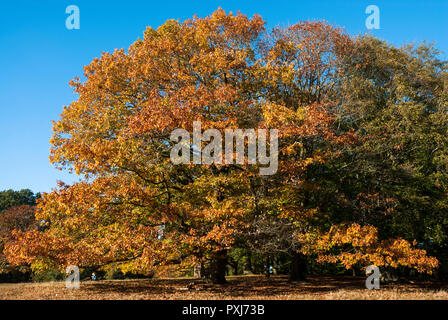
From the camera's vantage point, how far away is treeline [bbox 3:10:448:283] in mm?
13383

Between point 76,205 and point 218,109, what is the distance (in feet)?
22.8

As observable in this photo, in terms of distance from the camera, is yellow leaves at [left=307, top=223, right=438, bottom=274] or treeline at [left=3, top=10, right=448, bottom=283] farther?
yellow leaves at [left=307, top=223, right=438, bottom=274]

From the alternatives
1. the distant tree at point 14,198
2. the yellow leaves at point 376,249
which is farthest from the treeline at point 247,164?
the distant tree at point 14,198

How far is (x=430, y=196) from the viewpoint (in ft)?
70.9

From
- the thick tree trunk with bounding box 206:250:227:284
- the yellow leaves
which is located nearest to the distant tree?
the thick tree trunk with bounding box 206:250:227:284

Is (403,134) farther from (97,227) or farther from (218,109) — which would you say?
(97,227)

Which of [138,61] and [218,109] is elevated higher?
[138,61]

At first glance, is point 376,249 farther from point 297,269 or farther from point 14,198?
point 14,198

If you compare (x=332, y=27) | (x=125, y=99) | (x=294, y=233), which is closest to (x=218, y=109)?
(x=125, y=99)

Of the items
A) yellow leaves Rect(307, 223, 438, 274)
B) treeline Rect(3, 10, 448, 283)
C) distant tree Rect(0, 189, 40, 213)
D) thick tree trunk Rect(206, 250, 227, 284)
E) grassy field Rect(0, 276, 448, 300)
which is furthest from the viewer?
distant tree Rect(0, 189, 40, 213)

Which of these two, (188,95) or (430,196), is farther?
(430,196)

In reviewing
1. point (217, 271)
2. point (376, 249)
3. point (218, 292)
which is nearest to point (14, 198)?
point (217, 271)

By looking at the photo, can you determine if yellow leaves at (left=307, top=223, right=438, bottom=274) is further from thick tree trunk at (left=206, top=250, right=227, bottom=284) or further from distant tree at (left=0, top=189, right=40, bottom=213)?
distant tree at (left=0, top=189, right=40, bottom=213)

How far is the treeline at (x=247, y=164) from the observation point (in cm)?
1338
